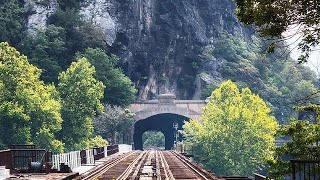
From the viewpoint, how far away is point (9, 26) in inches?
3457

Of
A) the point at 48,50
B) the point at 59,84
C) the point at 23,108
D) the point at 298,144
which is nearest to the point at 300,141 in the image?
the point at 298,144

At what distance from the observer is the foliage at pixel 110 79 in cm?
9331

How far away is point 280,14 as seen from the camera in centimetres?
1988

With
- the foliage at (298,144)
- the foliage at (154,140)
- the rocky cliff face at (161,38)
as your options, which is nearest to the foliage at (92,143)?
the rocky cliff face at (161,38)

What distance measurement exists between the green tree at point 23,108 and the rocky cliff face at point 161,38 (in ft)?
132

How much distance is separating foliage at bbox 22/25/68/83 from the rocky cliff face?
323 inches

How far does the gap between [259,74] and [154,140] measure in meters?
49.6

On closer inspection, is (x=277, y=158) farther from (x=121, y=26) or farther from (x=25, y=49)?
(x=121, y=26)

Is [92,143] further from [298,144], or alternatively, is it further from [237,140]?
[298,144]

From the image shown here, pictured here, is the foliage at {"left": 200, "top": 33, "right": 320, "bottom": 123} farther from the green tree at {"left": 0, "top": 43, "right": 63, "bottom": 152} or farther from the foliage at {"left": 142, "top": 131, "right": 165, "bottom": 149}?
the green tree at {"left": 0, "top": 43, "right": 63, "bottom": 152}

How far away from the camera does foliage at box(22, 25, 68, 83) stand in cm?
8462

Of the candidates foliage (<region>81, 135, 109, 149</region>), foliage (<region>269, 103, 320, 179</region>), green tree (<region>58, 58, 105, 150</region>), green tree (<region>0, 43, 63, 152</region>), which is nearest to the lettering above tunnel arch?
foliage (<region>81, 135, 109, 149</region>)

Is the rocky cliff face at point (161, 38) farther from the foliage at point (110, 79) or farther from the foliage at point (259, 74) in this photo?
the foliage at point (110, 79)

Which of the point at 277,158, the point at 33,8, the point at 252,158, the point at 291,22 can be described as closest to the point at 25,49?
the point at 33,8
